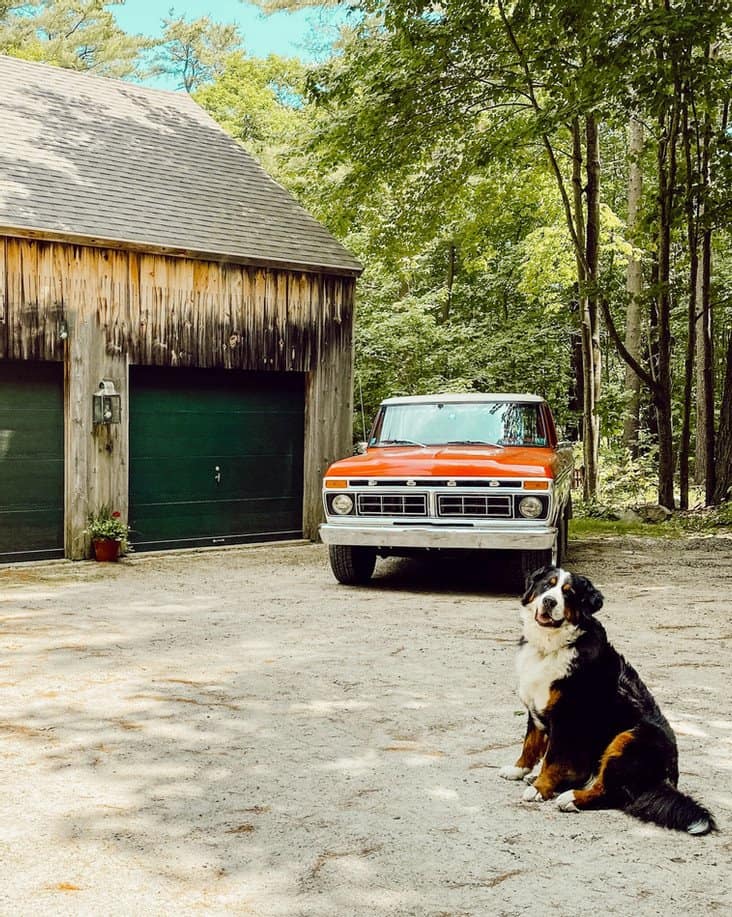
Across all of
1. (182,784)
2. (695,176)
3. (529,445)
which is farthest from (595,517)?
(182,784)

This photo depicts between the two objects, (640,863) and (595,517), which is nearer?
(640,863)

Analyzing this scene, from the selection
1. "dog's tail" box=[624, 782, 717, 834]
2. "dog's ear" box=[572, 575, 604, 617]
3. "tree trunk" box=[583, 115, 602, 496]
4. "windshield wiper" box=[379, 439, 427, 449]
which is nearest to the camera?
"dog's tail" box=[624, 782, 717, 834]

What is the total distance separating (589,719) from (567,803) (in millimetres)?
376

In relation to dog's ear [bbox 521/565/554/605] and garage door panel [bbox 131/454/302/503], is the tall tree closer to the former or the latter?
garage door panel [bbox 131/454/302/503]

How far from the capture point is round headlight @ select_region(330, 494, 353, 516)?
35.5 feet

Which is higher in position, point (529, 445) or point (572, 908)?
point (529, 445)

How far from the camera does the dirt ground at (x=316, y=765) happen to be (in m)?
3.62

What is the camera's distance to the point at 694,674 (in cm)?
718

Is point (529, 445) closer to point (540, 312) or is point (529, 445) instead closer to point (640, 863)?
point (640, 863)

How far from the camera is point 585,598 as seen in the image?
445 cm

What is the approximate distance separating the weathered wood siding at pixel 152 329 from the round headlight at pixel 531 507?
6.02 m

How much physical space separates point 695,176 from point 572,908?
14700mm

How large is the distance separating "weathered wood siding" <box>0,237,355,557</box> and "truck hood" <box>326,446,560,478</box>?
13.7 feet

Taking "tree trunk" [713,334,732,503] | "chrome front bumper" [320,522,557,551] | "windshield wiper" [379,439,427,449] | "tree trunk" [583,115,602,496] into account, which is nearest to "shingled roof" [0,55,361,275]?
"windshield wiper" [379,439,427,449]
